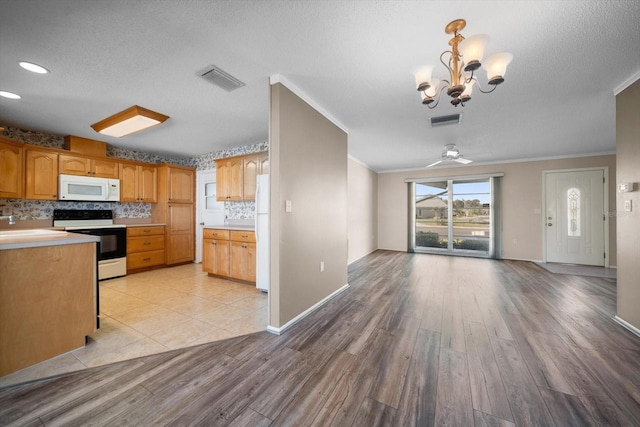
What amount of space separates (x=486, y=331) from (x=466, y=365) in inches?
29.1

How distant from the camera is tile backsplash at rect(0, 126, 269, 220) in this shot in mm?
3730

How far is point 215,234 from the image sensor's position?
167 inches

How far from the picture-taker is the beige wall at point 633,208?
7.48ft

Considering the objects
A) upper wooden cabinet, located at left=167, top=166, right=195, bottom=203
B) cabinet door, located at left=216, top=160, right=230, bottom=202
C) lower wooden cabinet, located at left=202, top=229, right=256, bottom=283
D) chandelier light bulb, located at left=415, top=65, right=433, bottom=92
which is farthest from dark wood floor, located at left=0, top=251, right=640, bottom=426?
upper wooden cabinet, located at left=167, top=166, right=195, bottom=203

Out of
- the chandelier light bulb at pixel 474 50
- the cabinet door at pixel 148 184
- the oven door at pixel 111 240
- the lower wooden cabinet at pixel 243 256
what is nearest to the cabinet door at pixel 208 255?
the lower wooden cabinet at pixel 243 256

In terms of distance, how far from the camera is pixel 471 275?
4.48 m

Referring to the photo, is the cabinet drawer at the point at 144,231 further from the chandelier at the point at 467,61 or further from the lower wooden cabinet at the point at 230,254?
the chandelier at the point at 467,61

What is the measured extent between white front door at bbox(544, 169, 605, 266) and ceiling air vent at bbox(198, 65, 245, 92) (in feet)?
23.2

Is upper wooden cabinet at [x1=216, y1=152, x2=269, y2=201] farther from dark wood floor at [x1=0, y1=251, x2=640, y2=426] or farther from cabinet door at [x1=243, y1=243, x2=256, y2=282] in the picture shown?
dark wood floor at [x1=0, y1=251, x2=640, y2=426]

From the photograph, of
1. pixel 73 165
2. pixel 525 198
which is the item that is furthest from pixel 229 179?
pixel 525 198

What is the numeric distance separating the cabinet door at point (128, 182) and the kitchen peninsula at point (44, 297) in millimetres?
3030

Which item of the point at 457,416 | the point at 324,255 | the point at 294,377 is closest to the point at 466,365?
the point at 457,416

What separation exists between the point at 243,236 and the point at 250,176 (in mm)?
1180

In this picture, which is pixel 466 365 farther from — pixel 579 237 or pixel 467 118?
pixel 579 237
